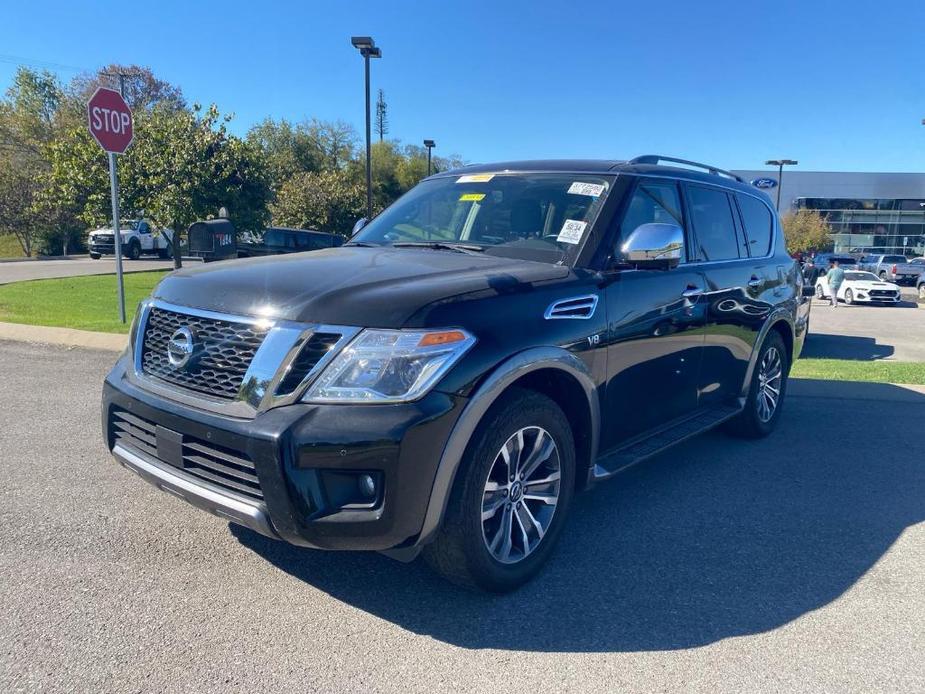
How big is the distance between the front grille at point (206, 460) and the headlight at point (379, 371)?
1.26ft

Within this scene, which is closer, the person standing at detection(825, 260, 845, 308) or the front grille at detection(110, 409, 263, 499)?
the front grille at detection(110, 409, 263, 499)

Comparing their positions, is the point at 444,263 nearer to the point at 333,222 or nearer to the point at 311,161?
the point at 333,222

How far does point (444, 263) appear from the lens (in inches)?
134

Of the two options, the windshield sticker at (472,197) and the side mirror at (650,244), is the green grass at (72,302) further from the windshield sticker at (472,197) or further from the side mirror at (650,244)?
the side mirror at (650,244)

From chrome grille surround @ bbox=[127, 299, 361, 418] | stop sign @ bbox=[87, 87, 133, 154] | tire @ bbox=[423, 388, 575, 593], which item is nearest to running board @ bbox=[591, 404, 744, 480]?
tire @ bbox=[423, 388, 575, 593]

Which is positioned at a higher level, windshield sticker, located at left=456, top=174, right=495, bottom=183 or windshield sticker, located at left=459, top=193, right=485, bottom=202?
windshield sticker, located at left=456, top=174, right=495, bottom=183

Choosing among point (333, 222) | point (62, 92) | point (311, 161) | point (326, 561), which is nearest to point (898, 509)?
point (326, 561)

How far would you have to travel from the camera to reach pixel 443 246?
3889mm

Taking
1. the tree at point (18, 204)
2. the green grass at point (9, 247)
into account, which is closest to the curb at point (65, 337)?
the tree at point (18, 204)

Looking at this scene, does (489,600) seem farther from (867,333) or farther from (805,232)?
(805,232)

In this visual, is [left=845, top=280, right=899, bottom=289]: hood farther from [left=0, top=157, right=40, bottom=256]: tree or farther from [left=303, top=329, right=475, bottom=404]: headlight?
[left=0, top=157, right=40, bottom=256]: tree

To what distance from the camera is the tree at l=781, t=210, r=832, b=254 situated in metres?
51.8

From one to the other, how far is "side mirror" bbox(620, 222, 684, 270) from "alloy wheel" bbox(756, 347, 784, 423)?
2134mm

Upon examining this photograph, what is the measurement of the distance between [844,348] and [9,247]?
136 ft
